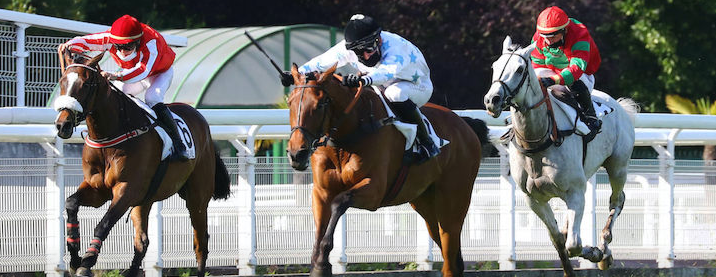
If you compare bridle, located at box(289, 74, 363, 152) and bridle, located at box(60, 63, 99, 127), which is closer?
bridle, located at box(289, 74, 363, 152)

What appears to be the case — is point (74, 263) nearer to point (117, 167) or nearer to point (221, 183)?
point (117, 167)

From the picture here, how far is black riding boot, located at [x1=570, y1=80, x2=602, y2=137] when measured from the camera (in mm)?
9914

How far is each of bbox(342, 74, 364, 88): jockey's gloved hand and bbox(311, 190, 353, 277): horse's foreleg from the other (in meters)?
0.66

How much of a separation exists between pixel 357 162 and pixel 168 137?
1.51 meters

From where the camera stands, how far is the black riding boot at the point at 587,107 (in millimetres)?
9914

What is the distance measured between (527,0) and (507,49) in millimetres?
14856

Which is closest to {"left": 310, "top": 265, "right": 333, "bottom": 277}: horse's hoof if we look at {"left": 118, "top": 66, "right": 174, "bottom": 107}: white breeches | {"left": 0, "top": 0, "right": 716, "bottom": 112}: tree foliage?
{"left": 118, "top": 66, "right": 174, "bottom": 107}: white breeches

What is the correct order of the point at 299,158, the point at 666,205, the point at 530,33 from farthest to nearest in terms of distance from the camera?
the point at 530,33, the point at 666,205, the point at 299,158

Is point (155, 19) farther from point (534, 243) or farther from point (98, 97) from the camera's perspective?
point (98, 97)

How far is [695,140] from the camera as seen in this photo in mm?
12117

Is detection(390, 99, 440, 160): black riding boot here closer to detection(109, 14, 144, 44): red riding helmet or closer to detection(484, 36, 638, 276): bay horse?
detection(484, 36, 638, 276): bay horse

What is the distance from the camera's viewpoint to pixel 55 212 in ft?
32.7

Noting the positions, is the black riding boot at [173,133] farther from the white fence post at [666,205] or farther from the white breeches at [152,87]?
the white fence post at [666,205]

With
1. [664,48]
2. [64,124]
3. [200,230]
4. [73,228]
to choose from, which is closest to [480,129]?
[200,230]
